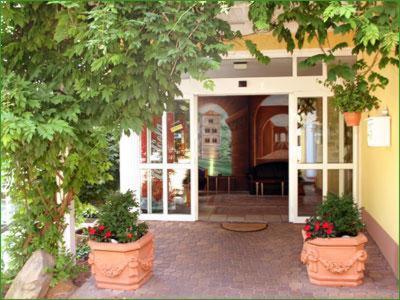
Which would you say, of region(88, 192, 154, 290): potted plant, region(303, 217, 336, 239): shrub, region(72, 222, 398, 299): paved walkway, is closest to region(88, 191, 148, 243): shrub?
region(88, 192, 154, 290): potted plant

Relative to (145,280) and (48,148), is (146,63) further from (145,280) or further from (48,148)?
(145,280)

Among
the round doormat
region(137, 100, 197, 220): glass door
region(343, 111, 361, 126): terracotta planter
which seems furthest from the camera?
region(137, 100, 197, 220): glass door

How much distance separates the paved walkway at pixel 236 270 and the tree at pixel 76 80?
113cm

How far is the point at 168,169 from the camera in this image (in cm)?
752

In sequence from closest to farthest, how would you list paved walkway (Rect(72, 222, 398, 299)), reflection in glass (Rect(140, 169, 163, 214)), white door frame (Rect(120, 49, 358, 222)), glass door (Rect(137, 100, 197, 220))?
paved walkway (Rect(72, 222, 398, 299)) < white door frame (Rect(120, 49, 358, 222)) < glass door (Rect(137, 100, 197, 220)) < reflection in glass (Rect(140, 169, 163, 214))

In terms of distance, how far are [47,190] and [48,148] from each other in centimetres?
71

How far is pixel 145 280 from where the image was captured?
15.2 feet

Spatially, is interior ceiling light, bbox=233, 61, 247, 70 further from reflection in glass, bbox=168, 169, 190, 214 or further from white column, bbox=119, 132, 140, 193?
white column, bbox=119, 132, 140, 193

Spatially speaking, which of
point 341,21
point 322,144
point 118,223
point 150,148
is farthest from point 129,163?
point 341,21

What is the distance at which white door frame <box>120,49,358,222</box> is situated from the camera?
7055mm

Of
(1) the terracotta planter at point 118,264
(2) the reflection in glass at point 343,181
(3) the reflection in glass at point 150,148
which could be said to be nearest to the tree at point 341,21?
(1) the terracotta planter at point 118,264

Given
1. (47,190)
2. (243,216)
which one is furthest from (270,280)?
(243,216)

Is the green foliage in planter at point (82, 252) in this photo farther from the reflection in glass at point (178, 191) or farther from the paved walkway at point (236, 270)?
the reflection in glass at point (178, 191)

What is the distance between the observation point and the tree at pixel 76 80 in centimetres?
358
